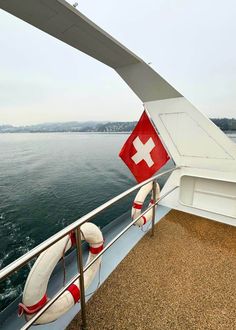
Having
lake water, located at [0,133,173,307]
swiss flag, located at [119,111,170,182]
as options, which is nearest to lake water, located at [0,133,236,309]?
lake water, located at [0,133,173,307]

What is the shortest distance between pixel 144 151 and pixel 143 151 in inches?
0.7

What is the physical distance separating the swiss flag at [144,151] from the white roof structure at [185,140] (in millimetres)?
132

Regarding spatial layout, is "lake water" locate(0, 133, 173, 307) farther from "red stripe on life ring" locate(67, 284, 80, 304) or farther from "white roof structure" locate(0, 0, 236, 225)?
"white roof structure" locate(0, 0, 236, 225)

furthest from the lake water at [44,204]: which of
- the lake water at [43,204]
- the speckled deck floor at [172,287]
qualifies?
the speckled deck floor at [172,287]

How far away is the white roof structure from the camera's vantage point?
2.27 m

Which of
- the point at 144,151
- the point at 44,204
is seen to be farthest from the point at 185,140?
the point at 44,204

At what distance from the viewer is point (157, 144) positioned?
286 centimetres

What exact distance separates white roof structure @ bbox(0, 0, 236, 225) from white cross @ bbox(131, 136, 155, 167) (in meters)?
0.24

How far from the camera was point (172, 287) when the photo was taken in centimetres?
162

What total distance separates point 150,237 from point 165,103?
6.07 ft

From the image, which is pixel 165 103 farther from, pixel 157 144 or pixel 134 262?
pixel 134 262

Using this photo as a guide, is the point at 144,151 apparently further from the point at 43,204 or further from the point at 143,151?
the point at 43,204

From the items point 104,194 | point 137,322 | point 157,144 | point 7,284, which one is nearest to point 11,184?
point 104,194

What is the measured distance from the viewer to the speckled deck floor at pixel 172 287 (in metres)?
1.34
